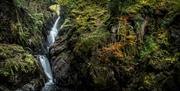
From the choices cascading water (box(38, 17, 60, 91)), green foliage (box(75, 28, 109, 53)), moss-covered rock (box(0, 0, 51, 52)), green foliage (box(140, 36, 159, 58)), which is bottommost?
cascading water (box(38, 17, 60, 91))

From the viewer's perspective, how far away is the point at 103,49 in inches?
442

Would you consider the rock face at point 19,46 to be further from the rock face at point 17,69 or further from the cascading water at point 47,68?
the cascading water at point 47,68

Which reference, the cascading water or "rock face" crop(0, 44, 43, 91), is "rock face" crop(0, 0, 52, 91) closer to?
"rock face" crop(0, 44, 43, 91)

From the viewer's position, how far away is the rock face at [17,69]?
11078 millimetres

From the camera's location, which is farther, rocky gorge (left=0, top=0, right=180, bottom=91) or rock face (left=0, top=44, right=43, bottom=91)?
rock face (left=0, top=44, right=43, bottom=91)

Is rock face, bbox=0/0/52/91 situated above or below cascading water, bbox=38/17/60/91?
above

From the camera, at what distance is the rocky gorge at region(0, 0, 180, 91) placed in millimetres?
10469

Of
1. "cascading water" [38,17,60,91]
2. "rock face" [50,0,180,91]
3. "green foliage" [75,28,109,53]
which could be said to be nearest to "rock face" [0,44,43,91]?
"cascading water" [38,17,60,91]

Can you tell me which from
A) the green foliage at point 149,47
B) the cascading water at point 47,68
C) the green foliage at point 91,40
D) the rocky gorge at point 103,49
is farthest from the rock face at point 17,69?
the green foliage at point 149,47

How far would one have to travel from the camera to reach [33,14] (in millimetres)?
15492

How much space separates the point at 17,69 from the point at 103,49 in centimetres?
336

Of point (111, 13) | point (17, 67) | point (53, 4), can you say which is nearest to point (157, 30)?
point (111, 13)

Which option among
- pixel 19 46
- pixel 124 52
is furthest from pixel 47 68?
pixel 124 52

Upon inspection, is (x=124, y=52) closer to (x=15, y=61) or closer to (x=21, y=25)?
(x=15, y=61)
